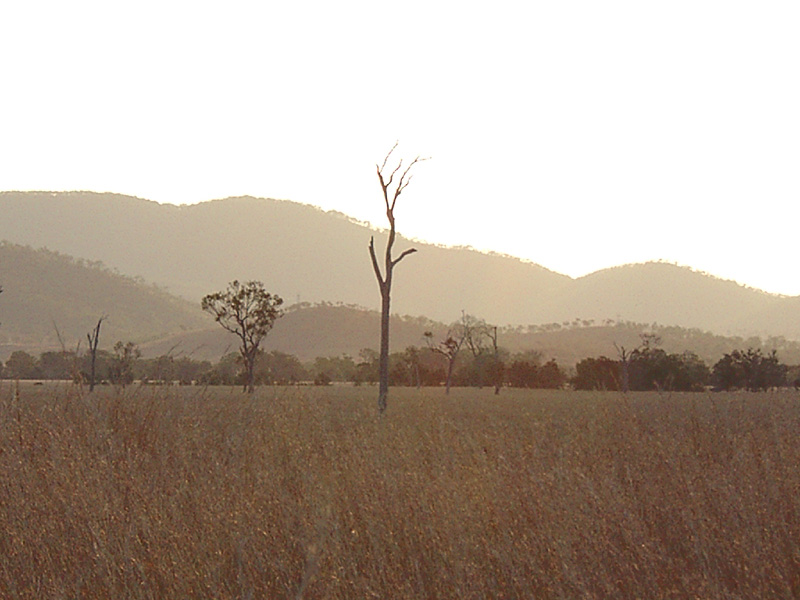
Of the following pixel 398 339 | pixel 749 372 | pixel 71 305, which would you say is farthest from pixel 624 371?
pixel 71 305

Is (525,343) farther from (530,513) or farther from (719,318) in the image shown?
(530,513)

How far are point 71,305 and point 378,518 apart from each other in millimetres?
124412

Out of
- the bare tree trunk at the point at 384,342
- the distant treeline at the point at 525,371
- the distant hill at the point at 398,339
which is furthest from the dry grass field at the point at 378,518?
the distant hill at the point at 398,339

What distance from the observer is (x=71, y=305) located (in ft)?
401

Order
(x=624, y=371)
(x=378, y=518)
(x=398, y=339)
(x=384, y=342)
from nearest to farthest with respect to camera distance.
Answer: (x=378, y=518), (x=384, y=342), (x=624, y=371), (x=398, y=339)

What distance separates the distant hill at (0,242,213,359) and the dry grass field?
10164cm

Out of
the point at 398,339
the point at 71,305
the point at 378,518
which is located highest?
the point at 71,305

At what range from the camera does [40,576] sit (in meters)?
6.17

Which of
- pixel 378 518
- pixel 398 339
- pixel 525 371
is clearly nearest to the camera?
pixel 378 518

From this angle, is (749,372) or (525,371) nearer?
(749,372)

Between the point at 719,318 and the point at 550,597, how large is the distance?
19211cm

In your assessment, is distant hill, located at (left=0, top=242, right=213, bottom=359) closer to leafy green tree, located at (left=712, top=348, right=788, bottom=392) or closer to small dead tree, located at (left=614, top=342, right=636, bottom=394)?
small dead tree, located at (left=614, top=342, right=636, bottom=394)

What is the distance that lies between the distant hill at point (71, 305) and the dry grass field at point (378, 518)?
101638 mm

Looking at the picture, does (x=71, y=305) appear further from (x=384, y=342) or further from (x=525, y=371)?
(x=384, y=342)
